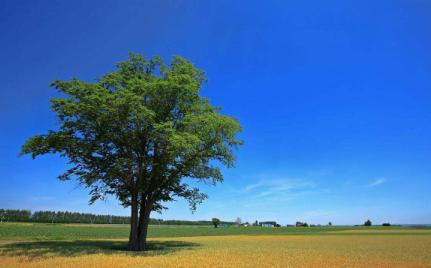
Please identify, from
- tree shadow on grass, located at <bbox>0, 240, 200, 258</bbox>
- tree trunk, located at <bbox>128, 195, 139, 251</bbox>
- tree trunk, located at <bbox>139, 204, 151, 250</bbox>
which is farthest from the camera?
tree trunk, located at <bbox>139, 204, 151, 250</bbox>

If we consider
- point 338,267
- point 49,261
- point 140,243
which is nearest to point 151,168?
point 140,243

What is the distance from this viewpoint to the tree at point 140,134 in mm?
29047

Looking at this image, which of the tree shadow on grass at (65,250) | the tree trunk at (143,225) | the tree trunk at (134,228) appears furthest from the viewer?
the tree trunk at (143,225)

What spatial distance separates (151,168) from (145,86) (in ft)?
23.6

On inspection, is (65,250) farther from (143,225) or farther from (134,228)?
(143,225)

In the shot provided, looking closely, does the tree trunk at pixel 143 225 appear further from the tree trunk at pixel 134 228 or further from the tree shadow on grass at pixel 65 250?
the tree shadow on grass at pixel 65 250

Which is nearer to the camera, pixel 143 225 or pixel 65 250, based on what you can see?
pixel 65 250

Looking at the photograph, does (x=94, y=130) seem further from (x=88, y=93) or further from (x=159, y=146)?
(x=159, y=146)

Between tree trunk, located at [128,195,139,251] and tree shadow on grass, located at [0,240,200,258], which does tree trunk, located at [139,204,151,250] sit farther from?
tree shadow on grass, located at [0,240,200,258]

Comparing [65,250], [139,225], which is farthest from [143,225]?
[65,250]

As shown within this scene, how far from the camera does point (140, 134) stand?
31.0m

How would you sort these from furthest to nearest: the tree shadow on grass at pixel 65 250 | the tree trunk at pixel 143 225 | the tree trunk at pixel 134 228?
the tree trunk at pixel 143 225 → the tree trunk at pixel 134 228 → the tree shadow on grass at pixel 65 250

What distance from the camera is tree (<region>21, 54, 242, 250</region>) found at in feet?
95.3

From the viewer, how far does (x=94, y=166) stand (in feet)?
107
